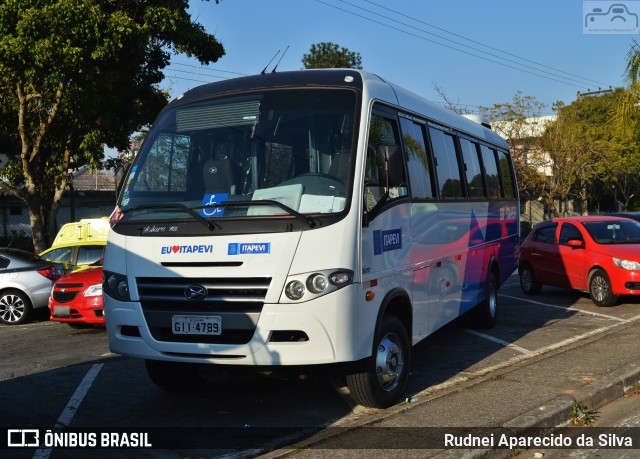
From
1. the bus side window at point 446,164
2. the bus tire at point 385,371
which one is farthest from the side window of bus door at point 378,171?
the bus side window at point 446,164

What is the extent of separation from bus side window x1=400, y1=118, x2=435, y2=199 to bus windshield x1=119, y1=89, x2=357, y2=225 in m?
1.24

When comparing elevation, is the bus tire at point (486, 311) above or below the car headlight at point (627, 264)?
below

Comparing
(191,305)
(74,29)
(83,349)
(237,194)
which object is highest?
(74,29)

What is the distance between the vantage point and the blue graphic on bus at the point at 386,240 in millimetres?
6047

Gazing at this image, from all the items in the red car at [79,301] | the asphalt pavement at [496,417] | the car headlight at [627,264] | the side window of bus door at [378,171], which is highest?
the side window of bus door at [378,171]

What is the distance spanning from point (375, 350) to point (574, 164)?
125 feet

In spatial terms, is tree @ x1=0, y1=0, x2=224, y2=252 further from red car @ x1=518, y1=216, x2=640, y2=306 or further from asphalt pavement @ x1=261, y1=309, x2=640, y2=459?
asphalt pavement @ x1=261, y1=309, x2=640, y2=459

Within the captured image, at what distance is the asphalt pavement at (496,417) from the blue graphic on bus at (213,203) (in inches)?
75.3

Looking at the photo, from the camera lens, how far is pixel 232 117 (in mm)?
6445

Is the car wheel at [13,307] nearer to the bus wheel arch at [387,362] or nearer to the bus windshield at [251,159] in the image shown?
the bus windshield at [251,159]

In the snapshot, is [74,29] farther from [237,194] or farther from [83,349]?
[237,194]

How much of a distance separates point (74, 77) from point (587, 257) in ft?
37.6

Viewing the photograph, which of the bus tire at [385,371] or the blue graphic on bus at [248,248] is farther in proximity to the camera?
the bus tire at [385,371]

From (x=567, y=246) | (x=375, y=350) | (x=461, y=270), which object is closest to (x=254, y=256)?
(x=375, y=350)
